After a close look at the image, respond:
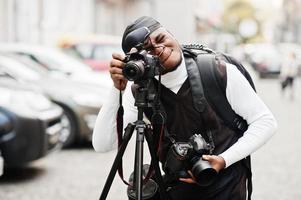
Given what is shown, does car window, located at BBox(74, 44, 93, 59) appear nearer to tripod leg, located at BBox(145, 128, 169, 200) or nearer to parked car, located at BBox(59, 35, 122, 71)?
parked car, located at BBox(59, 35, 122, 71)

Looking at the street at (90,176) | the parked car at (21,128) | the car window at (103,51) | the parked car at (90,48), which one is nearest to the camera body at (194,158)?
the street at (90,176)

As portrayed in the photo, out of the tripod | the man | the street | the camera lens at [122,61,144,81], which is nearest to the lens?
the camera lens at [122,61,144,81]

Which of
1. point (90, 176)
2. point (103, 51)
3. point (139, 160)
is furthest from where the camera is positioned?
point (103, 51)

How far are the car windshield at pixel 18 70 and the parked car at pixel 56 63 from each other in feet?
3.22

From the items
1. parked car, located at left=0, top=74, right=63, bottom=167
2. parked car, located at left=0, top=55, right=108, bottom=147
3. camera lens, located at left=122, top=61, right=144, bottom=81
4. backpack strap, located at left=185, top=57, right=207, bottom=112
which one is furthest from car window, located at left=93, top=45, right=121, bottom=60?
camera lens, located at left=122, top=61, right=144, bottom=81

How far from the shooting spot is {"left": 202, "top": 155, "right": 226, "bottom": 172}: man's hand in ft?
8.54

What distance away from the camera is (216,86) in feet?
8.95

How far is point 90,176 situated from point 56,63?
3779mm

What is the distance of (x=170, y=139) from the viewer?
2.72 meters

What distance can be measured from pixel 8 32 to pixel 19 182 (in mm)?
11436

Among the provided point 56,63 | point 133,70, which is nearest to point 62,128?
point 56,63

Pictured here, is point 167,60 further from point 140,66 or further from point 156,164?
point 156,164

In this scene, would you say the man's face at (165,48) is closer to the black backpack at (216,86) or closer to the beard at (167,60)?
the beard at (167,60)

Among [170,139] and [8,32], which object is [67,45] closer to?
[8,32]
